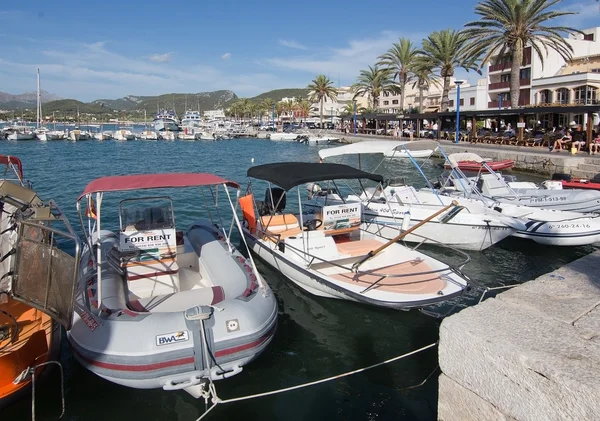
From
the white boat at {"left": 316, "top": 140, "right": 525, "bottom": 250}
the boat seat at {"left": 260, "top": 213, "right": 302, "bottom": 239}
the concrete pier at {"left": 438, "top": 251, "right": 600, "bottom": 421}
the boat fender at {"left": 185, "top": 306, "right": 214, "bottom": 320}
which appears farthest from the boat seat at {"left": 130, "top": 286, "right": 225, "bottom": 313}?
the concrete pier at {"left": 438, "top": 251, "right": 600, "bottom": 421}

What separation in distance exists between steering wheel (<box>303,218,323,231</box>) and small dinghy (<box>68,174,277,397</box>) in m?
2.42

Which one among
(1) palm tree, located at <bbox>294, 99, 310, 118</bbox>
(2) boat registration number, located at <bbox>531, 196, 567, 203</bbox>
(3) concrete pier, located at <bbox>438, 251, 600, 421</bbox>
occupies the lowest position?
(2) boat registration number, located at <bbox>531, 196, 567, 203</bbox>

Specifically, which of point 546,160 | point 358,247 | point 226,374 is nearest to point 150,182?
point 226,374

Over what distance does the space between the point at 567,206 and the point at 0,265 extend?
1660 cm

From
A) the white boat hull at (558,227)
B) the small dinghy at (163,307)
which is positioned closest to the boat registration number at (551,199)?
→ the white boat hull at (558,227)

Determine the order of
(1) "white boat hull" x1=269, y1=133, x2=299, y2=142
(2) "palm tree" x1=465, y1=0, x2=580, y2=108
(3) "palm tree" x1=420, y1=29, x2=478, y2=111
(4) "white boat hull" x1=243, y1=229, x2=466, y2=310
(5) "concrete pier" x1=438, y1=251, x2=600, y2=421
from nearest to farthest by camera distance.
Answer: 1. (5) "concrete pier" x1=438, y1=251, x2=600, y2=421
2. (4) "white boat hull" x1=243, y1=229, x2=466, y2=310
3. (2) "palm tree" x1=465, y1=0, x2=580, y2=108
4. (3) "palm tree" x1=420, y1=29, x2=478, y2=111
5. (1) "white boat hull" x1=269, y1=133, x2=299, y2=142

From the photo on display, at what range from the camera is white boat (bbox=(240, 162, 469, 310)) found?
27.0 ft

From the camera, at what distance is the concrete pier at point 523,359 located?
2.60 meters

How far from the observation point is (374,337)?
8.40 meters

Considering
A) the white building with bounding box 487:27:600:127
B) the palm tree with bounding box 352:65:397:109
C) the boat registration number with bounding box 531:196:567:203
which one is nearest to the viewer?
the boat registration number with bounding box 531:196:567:203

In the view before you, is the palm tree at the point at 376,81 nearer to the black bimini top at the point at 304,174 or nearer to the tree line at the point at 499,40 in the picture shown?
the tree line at the point at 499,40

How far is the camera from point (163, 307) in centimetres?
794

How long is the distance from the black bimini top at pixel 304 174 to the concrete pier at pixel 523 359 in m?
6.59

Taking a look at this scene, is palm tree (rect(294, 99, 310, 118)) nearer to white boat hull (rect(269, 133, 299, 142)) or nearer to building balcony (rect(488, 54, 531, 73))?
white boat hull (rect(269, 133, 299, 142))
